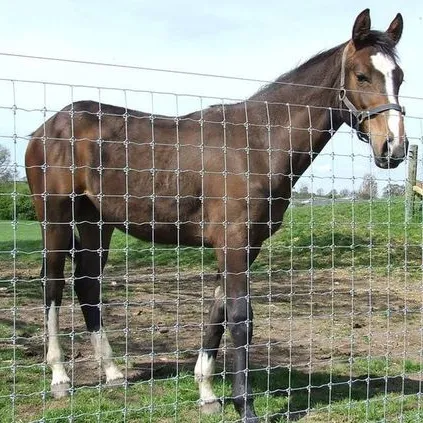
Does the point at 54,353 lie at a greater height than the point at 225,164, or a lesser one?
lesser

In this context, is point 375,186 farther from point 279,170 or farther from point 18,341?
point 18,341

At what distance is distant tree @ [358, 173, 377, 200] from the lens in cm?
401

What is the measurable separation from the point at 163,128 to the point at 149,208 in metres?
0.62

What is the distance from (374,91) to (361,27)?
0.47 meters

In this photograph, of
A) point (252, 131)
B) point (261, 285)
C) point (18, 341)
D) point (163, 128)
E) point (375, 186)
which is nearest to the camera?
point (375, 186)

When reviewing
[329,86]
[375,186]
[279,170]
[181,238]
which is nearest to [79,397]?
[181,238]

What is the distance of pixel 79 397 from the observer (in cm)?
452

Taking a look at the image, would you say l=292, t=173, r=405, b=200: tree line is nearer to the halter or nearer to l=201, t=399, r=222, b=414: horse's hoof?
the halter

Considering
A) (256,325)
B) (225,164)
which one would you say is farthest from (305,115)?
(256,325)

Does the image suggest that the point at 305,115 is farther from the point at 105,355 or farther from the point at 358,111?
the point at 105,355

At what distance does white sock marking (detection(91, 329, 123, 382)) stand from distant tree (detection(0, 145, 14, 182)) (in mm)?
1958

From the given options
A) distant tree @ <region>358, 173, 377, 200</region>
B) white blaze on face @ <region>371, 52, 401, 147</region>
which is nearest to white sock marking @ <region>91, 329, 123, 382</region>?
distant tree @ <region>358, 173, 377, 200</region>

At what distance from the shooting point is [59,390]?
457 cm

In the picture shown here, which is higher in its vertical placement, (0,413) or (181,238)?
(181,238)
